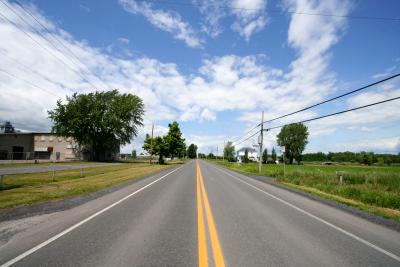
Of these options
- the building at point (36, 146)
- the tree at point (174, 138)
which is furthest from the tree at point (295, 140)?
the building at point (36, 146)

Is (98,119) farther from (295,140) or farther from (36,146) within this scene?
(295,140)

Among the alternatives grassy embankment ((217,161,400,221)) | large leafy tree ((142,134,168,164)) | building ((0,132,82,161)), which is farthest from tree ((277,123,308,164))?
grassy embankment ((217,161,400,221))

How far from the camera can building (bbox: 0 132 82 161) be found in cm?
6241

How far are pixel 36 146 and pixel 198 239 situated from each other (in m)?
75.4

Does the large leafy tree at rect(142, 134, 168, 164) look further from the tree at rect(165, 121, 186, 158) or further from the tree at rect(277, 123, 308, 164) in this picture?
the tree at rect(277, 123, 308, 164)

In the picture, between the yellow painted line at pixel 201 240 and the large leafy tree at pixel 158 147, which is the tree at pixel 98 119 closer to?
the large leafy tree at pixel 158 147

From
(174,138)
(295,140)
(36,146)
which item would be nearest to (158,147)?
(174,138)

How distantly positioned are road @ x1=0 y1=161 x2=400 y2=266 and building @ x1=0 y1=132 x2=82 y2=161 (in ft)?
185

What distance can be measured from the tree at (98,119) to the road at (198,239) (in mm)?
61092

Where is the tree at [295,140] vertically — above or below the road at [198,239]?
above

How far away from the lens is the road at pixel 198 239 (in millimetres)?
5227

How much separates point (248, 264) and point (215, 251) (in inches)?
33.3

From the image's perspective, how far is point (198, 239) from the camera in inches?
256

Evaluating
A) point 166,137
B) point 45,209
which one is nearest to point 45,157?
point 166,137
